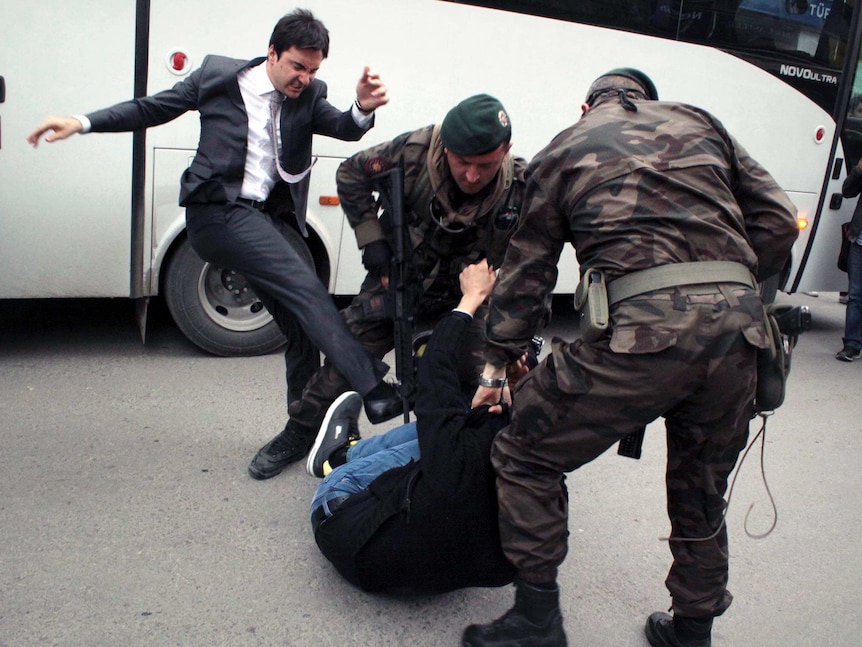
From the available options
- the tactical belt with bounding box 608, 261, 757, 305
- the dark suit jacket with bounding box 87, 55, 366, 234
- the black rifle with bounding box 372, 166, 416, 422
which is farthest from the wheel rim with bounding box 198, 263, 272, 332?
the tactical belt with bounding box 608, 261, 757, 305

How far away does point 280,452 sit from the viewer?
10.8ft

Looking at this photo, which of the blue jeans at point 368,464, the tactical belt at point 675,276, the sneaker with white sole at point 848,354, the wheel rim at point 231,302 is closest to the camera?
the tactical belt at point 675,276

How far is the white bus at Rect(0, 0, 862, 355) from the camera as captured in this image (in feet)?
13.2

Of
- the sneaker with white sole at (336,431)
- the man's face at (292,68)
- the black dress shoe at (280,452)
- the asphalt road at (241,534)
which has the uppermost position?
the man's face at (292,68)

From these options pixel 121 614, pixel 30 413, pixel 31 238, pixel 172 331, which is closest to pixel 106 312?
pixel 172 331

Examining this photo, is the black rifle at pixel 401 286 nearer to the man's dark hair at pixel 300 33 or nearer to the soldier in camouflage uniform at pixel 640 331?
the man's dark hair at pixel 300 33

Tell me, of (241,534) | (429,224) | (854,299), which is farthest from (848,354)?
(241,534)

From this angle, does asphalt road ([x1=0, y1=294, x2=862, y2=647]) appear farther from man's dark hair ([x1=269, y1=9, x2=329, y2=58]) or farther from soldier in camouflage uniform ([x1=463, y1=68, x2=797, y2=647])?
man's dark hair ([x1=269, y1=9, x2=329, y2=58])

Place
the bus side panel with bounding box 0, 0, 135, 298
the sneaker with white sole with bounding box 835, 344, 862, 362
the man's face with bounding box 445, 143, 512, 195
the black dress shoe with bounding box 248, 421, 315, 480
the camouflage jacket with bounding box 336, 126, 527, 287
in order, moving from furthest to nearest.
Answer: the sneaker with white sole with bounding box 835, 344, 862, 362
the bus side panel with bounding box 0, 0, 135, 298
the black dress shoe with bounding box 248, 421, 315, 480
the camouflage jacket with bounding box 336, 126, 527, 287
the man's face with bounding box 445, 143, 512, 195

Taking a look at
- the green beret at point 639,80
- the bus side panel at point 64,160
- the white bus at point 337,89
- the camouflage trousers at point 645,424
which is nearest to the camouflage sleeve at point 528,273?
the camouflage trousers at point 645,424

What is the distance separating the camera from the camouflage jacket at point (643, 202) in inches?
77.5

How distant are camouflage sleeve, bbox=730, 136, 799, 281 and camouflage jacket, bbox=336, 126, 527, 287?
0.87 meters

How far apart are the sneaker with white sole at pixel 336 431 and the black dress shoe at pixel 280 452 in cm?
28

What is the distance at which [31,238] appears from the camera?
4137 millimetres
